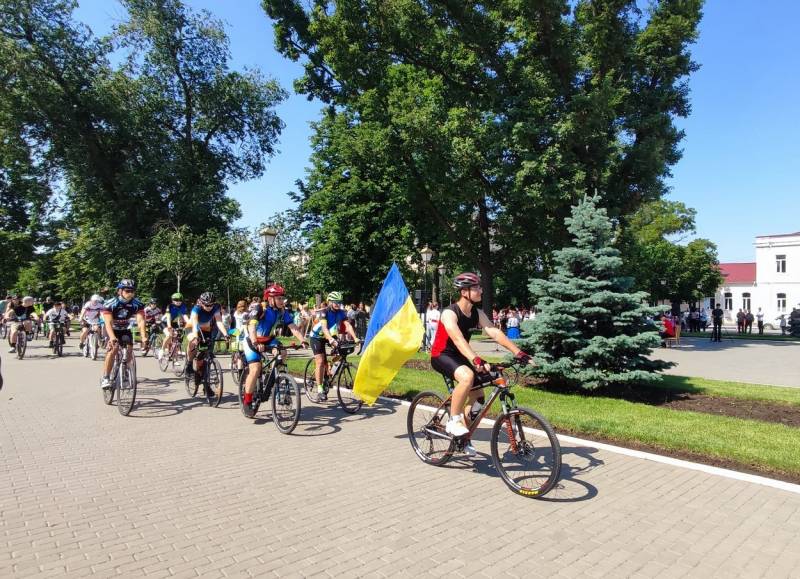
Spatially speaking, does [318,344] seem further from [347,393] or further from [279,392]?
[279,392]

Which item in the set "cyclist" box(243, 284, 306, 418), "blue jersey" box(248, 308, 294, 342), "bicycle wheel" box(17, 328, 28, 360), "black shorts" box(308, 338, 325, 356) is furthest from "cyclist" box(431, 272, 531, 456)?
"bicycle wheel" box(17, 328, 28, 360)

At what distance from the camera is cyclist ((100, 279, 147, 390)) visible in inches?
340

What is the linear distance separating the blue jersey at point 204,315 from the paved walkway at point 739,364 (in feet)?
34.5

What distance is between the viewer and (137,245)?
32688 mm

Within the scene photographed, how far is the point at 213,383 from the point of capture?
9523 millimetres

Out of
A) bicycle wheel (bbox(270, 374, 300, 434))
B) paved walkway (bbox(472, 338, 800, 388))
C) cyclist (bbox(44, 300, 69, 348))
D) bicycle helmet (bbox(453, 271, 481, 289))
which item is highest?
bicycle helmet (bbox(453, 271, 481, 289))

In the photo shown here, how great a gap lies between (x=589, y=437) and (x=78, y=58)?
36.3 meters

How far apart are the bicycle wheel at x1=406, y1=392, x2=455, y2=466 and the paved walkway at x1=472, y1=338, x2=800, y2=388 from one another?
30.4ft

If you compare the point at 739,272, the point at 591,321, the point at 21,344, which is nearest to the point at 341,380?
the point at 591,321

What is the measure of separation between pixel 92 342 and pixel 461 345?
52.9ft

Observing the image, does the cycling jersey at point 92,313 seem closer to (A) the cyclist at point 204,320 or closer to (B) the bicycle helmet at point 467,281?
(A) the cyclist at point 204,320

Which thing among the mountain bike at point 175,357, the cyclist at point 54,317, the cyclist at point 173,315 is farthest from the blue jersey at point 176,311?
the cyclist at point 54,317

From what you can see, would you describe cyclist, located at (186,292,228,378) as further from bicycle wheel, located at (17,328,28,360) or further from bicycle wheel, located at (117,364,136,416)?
bicycle wheel, located at (17,328,28,360)

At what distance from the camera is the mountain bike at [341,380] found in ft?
29.4
